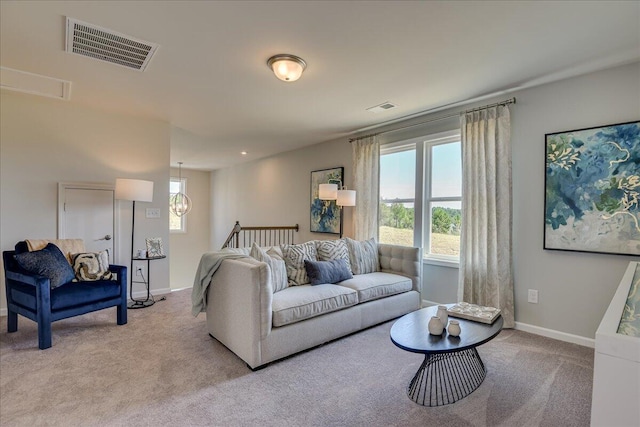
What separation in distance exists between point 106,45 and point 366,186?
10.9 feet

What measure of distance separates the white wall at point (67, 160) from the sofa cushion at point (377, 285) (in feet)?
9.70

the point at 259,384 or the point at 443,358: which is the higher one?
the point at 443,358

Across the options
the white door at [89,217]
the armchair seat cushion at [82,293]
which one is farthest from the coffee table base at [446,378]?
the white door at [89,217]

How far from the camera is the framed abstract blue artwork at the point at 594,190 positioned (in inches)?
99.1

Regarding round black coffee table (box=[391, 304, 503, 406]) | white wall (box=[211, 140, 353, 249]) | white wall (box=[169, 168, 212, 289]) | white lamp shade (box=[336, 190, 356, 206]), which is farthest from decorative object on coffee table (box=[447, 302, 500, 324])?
white wall (box=[169, 168, 212, 289])

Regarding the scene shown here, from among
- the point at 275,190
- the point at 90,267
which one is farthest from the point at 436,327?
the point at 275,190

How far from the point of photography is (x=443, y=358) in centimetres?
223

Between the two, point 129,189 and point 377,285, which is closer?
point 377,285

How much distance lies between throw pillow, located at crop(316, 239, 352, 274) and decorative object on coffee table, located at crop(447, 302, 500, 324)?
1275 mm

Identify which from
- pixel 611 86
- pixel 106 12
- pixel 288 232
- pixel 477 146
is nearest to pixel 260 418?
pixel 106 12

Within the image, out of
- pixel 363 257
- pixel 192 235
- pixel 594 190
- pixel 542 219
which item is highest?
pixel 594 190

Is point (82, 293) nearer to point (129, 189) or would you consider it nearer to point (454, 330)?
point (129, 189)

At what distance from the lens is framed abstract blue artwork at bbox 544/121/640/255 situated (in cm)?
252

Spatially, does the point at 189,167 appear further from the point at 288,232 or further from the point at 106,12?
the point at 106,12
